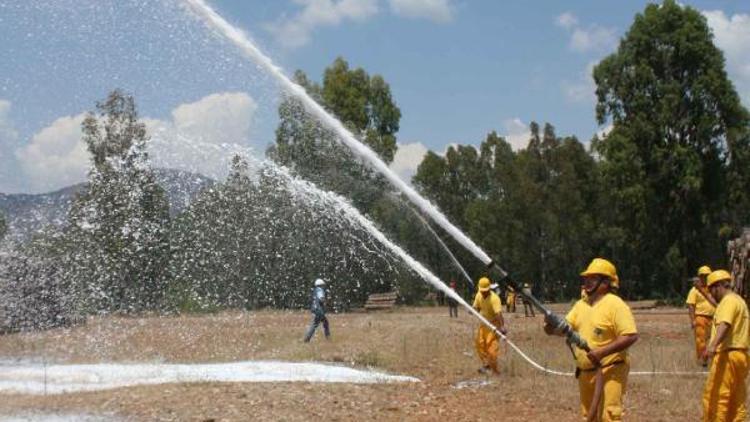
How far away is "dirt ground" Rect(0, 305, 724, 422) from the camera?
10383mm

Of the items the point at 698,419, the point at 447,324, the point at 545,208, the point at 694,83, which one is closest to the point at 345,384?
the point at 698,419

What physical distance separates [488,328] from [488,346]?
302 millimetres

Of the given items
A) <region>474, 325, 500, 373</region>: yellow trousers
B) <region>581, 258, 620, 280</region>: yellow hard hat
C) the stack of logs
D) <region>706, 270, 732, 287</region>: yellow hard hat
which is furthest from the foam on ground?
the stack of logs

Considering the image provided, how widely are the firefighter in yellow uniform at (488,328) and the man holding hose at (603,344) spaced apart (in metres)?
7.23

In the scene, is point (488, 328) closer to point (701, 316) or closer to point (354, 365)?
point (354, 365)

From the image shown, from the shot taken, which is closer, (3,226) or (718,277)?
(718,277)

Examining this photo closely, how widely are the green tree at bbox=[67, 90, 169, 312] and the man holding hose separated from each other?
1409 cm

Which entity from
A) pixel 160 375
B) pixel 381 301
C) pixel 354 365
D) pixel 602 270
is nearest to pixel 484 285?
pixel 354 365

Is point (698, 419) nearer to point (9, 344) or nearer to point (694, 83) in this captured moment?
point (9, 344)

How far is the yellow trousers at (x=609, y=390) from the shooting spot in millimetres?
6543

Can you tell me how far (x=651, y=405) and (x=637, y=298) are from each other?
48.4m

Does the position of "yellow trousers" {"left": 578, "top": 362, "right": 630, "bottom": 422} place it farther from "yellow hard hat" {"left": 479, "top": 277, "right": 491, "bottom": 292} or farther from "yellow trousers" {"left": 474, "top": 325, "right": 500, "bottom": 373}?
"yellow hard hat" {"left": 479, "top": 277, "right": 491, "bottom": 292}

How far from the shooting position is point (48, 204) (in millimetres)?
20766

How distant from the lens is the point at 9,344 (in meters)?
19.9
